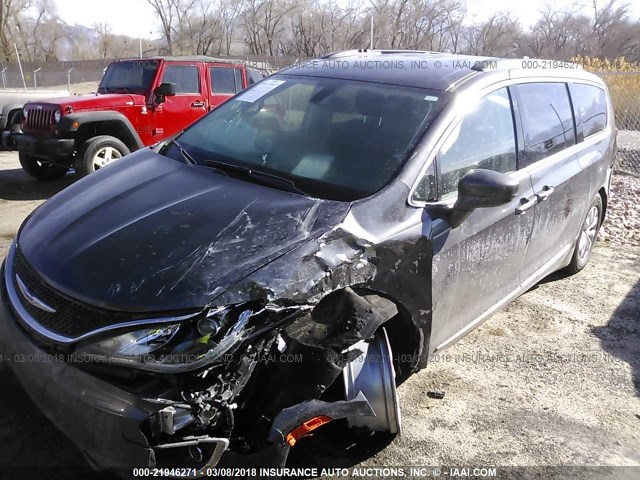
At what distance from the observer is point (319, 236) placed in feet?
7.44

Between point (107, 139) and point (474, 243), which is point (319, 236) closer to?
point (474, 243)

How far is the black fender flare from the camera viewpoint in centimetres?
698

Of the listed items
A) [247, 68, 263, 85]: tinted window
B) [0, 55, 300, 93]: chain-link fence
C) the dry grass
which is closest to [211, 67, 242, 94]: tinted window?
[247, 68, 263, 85]: tinted window

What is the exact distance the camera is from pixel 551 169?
360cm

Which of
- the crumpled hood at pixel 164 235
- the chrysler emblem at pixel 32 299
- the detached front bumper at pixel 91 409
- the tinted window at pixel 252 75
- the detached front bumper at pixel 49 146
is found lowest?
the detached front bumper at pixel 91 409

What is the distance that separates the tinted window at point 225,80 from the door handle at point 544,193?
20.8ft

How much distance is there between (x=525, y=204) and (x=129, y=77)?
6.84 metres

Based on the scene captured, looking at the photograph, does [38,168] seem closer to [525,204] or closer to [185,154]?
[185,154]

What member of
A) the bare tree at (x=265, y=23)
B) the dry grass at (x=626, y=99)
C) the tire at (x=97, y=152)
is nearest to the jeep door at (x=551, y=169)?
the tire at (x=97, y=152)

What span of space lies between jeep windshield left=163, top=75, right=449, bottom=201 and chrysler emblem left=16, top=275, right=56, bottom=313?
43.5 inches

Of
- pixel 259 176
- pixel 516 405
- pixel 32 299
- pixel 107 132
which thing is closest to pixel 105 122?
pixel 107 132

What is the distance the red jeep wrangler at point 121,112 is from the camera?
281 inches

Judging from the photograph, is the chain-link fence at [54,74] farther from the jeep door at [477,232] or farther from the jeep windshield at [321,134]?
the jeep door at [477,232]

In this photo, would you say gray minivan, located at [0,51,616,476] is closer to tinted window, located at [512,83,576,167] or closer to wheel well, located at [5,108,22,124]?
tinted window, located at [512,83,576,167]
